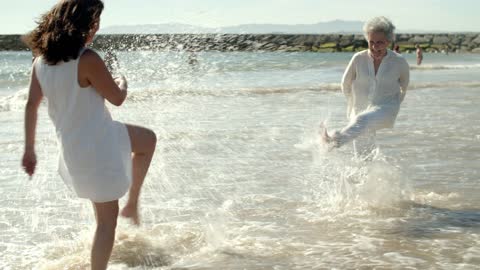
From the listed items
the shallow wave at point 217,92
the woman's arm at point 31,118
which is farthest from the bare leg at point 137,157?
the shallow wave at point 217,92

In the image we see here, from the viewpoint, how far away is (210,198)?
21.4 feet

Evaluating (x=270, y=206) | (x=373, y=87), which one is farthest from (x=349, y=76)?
(x=270, y=206)

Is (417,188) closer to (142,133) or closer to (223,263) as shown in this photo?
(223,263)

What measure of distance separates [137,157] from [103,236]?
0.63 m

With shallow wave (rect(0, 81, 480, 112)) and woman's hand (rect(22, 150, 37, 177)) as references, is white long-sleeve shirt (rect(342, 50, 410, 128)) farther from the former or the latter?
shallow wave (rect(0, 81, 480, 112))

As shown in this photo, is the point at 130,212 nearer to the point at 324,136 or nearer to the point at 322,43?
the point at 324,136

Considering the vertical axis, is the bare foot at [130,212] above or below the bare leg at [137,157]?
below

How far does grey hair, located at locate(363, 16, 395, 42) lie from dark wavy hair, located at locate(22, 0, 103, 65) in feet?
10.1

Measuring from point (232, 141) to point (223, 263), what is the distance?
217 inches

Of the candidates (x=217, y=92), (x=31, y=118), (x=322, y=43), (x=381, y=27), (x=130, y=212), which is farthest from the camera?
(x=322, y=43)

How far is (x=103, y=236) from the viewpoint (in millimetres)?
3877

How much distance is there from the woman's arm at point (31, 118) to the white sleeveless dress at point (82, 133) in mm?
52

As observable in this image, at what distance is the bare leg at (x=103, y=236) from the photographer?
3.86 m

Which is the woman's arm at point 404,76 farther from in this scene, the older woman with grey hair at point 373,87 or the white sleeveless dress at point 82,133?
the white sleeveless dress at point 82,133
